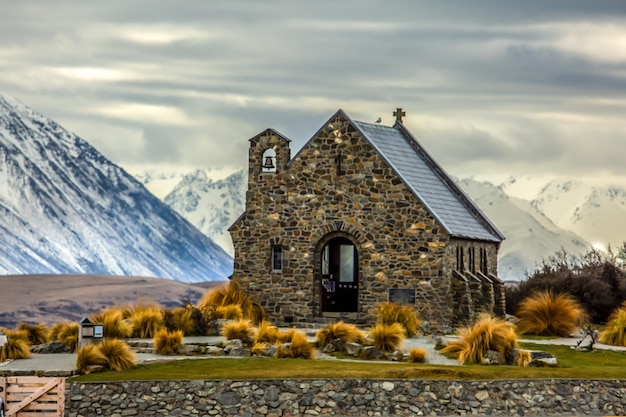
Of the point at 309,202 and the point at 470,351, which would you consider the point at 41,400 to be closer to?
the point at 470,351

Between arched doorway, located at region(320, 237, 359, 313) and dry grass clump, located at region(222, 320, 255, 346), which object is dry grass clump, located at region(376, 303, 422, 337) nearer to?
arched doorway, located at region(320, 237, 359, 313)

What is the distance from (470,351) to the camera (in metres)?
45.3

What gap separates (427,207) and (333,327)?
8.81m

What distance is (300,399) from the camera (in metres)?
40.9

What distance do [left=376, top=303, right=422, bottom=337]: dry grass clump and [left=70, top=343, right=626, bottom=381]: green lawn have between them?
6.87m

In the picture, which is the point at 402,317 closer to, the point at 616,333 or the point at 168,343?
the point at 616,333

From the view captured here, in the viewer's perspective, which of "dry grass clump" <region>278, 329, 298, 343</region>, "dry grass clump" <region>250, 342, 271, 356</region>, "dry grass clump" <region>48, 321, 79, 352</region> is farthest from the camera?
"dry grass clump" <region>48, 321, 79, 352</region>

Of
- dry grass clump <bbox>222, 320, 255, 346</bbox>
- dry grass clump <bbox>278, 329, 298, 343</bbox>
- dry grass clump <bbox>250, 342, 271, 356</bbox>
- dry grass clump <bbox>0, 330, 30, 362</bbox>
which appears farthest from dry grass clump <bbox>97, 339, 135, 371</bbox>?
dry grass clump <bbox>278, 329, 298, 343</bbox>

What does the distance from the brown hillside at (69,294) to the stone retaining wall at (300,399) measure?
327 feet

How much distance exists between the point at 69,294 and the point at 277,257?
107m

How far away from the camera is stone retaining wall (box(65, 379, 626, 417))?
40844 mm

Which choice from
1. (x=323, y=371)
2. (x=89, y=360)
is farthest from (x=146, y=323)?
(x=323, y=371)

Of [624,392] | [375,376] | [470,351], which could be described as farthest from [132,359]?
[624,392]

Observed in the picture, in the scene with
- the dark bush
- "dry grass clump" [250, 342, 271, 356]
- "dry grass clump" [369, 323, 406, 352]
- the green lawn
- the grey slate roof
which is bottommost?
the green lawn
